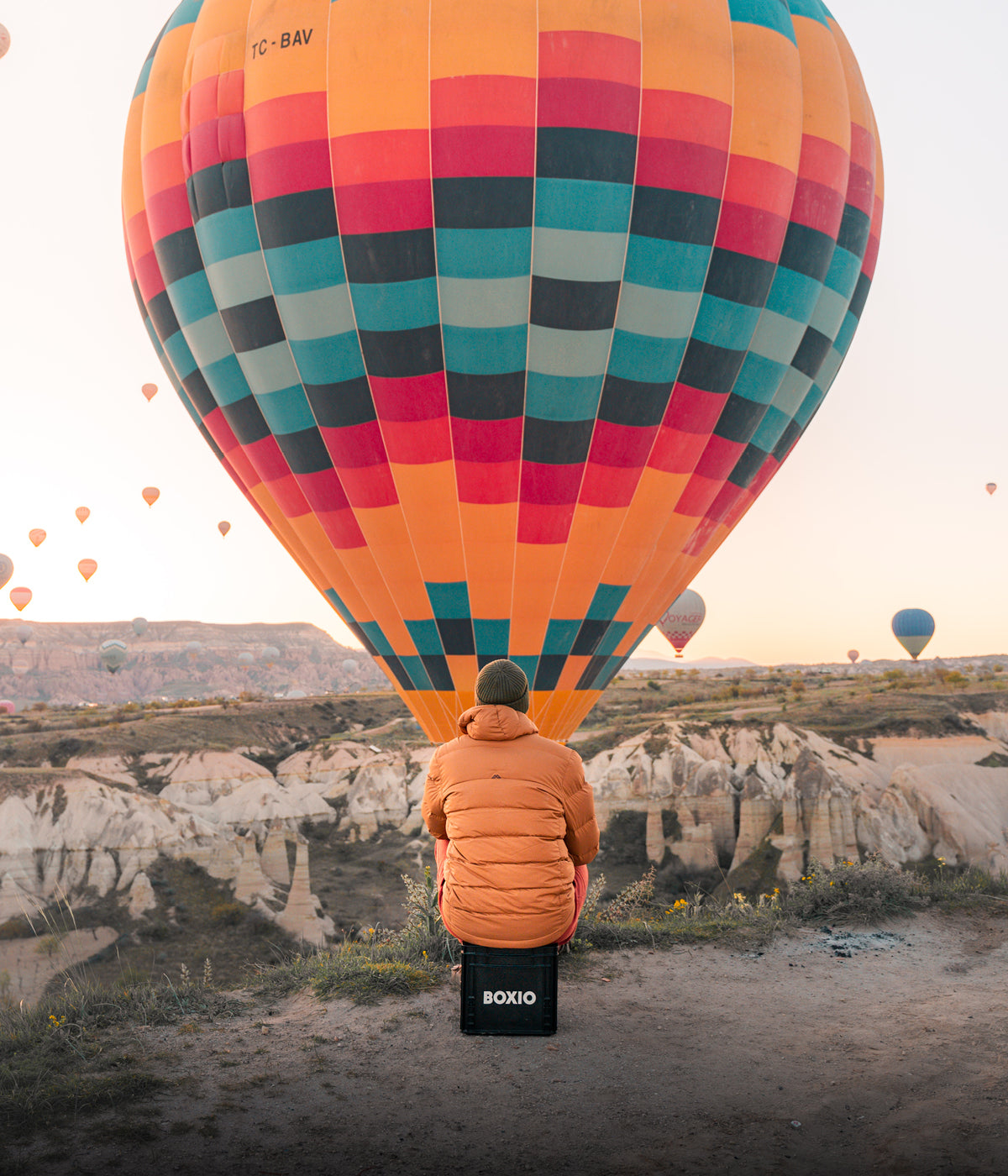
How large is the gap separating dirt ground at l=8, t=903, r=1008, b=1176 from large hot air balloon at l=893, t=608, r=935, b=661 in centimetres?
3753

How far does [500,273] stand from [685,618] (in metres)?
35.3

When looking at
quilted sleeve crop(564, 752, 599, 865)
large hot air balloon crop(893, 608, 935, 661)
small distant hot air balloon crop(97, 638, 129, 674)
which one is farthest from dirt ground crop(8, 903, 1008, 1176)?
small distant hot air balloon crop(97, 638, 129, 674)

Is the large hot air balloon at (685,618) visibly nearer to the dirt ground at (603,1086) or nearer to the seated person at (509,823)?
the dirt ground at (603,1086)

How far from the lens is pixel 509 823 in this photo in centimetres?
335

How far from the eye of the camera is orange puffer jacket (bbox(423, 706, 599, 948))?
11.0 ft

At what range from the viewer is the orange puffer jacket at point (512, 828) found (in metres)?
3.36

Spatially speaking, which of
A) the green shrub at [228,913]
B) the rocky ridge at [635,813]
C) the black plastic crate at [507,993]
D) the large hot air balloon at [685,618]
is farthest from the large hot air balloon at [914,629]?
the black plastic crate at [507,993]

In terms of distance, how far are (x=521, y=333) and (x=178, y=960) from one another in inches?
663

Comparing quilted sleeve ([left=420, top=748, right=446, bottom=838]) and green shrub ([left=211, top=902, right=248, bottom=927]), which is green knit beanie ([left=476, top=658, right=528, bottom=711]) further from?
green shrub ([left=211, top=902, right=248, bottom=927])

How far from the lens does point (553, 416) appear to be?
559 centimetres

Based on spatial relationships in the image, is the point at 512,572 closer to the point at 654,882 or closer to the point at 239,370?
the point at 239,370

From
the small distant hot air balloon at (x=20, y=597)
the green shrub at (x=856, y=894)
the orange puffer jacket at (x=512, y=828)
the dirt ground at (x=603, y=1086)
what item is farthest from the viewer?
the small distant hot air balloon at (x=20, y=597)

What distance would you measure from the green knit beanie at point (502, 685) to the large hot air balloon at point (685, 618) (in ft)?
119

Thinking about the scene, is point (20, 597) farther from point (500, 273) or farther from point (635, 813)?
point (500, 273)
